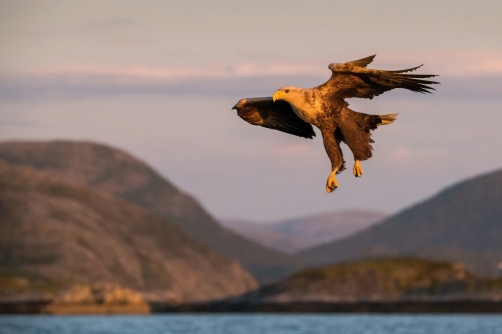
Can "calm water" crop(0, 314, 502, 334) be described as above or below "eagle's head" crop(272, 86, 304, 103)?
below

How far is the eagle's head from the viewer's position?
19141mm

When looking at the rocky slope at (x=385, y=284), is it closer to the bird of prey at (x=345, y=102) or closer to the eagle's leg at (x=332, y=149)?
the bird of prey at (x=345, y=102)

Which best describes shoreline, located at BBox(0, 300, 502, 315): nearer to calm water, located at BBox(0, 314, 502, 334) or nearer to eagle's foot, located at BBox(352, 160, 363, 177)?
calm water, located at BBox(0, 314, 502, 334)

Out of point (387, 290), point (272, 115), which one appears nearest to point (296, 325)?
point (387, 290)

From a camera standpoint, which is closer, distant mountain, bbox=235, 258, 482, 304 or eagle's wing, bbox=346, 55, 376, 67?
eagle's wing, bbox=346, 55, 376, 67

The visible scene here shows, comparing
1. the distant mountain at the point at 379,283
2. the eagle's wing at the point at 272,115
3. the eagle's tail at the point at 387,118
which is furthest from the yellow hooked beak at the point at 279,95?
the distant mountain at the point at 379,283

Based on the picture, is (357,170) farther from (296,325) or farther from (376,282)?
(376,282)

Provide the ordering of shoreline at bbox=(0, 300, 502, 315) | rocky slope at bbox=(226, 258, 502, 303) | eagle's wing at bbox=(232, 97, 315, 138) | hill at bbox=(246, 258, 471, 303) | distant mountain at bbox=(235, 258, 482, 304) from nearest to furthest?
eagle's wing at bbox=(232, 97, 315, 138) → shoreline at bbox=(0, 300, 502, 315) → rocky slope at bbox=(226, 258, 502, 303) → distant mountain at bbox=(235, 258, 482, 304) → hill at bbox=(246, 258, 471, 303)

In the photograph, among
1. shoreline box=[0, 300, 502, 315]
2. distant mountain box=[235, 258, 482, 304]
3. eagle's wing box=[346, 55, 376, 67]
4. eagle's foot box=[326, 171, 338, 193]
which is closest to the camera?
eagle's foot box=[326, 171, 338, 193]

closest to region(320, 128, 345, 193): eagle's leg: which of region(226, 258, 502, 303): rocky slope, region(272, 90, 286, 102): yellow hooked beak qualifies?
region(272, 90, 286, 102): yellow hooked beak

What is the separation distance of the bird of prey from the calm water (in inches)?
3683

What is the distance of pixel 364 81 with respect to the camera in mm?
19938

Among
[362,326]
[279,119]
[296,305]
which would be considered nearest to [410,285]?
[296,305]

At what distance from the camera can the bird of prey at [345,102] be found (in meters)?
19.2
